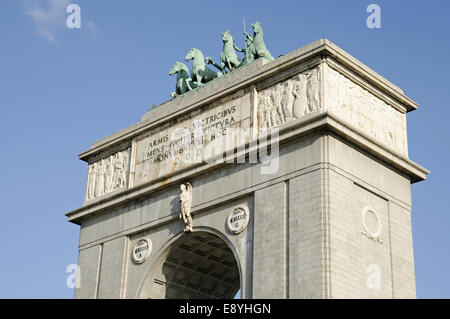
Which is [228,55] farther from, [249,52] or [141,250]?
[141,250]

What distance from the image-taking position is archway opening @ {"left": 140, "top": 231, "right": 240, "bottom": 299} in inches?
1286

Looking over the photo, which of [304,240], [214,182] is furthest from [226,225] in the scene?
[304,240]

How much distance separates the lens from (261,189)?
97.7 feet

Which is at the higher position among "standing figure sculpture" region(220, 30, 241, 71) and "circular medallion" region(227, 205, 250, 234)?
"standing figure sculpture" region(220, 30, 241, 71)

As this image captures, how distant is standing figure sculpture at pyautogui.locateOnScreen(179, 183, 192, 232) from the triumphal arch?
1.9 inches

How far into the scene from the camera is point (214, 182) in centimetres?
3148

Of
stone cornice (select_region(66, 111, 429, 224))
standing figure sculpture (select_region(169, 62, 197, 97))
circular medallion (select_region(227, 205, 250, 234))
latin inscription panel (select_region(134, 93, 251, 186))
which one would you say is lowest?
circular medallion (select_region(227, 205, 250, 234))

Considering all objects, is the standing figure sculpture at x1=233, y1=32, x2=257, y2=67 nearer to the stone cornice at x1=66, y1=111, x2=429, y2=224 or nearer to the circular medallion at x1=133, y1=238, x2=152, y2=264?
the stone cornice at x1=66, y1=111, x2=429, y2=224

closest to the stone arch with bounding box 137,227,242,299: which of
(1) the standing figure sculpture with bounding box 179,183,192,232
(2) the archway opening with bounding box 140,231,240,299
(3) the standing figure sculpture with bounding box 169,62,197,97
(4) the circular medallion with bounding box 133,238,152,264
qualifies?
(2) the archway opening with bounding box 140,231,240,299

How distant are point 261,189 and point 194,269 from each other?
20.2 feet

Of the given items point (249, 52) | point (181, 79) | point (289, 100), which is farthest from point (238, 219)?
point (181, 79)

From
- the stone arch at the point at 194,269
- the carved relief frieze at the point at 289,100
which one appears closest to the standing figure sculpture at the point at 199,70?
the carved relief frieze at the point at 289,100

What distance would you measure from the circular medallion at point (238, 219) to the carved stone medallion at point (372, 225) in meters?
4.07

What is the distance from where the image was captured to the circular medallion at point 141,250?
108 feet
